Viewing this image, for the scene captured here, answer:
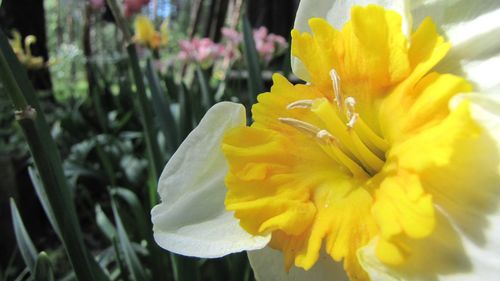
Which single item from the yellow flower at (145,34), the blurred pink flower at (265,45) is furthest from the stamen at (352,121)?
the yellow flower at (145,34)

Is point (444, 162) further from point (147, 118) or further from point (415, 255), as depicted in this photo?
point (147, 118)

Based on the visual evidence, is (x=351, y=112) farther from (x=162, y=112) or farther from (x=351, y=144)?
(x=162, y=112)

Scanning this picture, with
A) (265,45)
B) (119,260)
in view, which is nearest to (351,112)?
(119,260)

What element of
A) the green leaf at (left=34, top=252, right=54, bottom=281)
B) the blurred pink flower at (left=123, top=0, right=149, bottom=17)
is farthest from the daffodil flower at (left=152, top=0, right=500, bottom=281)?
the blurred pink flower at (left=123, top=0, right=149, bottom=17)

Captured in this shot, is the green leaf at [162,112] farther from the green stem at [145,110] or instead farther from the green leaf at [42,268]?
the green leaf at [42,268]

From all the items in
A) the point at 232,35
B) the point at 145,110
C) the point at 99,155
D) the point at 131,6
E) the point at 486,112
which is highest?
the point at 486,112

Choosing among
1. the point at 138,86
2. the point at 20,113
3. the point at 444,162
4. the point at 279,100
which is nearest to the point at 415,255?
the point at 444,162

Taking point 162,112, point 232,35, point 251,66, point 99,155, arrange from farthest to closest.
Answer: point 232,35, point 99,155, point 251,66, point 162,112
